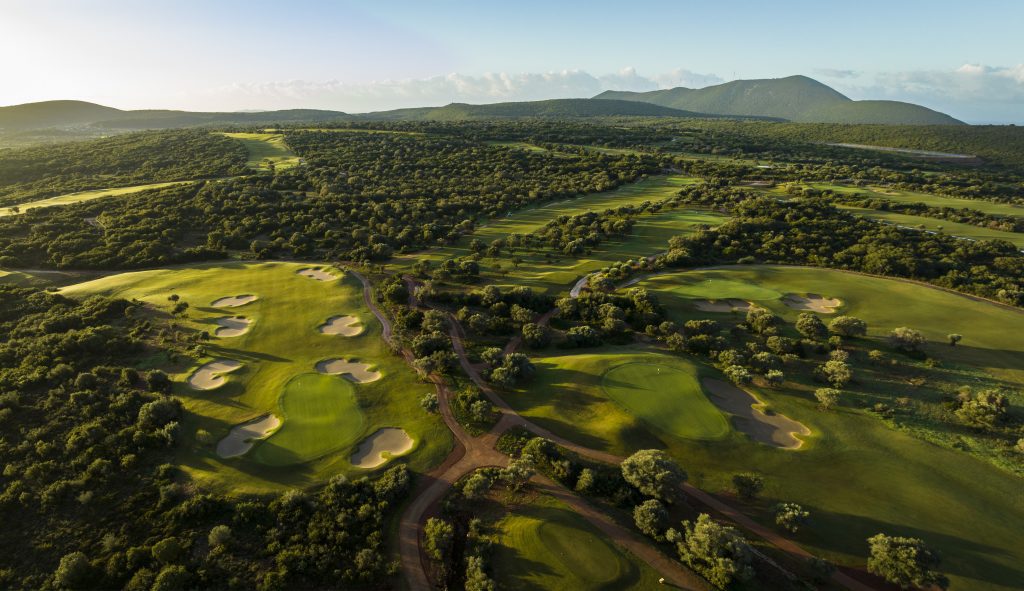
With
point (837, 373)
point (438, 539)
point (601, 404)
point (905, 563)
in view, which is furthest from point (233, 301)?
point (837, 373)

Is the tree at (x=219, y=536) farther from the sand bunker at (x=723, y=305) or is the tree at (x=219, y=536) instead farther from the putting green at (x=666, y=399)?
the sand bunker at (x=723, y=305)

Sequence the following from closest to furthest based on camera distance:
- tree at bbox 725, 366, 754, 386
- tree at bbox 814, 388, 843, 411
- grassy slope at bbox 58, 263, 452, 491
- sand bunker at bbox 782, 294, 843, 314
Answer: grassy slope at bbox 58, 263, 452, 491 → tree at bbox 814, 388, 843, 411 → tree at bbox 725, 366, 754, 386 → sand bunker at bbox 782, 294, 843, 314

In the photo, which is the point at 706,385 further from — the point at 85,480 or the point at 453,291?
the point at 85,480

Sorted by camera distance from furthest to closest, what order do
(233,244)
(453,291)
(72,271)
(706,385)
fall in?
(233,244) < (72,271) < (453,291) < (706,385)

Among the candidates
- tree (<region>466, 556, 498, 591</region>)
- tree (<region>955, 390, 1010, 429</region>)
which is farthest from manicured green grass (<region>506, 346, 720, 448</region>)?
tree (<region>955, 390, 1010, 429</region>)

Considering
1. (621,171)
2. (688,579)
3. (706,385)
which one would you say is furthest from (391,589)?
(621,171)

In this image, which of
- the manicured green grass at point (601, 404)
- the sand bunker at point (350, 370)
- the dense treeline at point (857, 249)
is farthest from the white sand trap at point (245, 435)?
the dense treeline at point (857, 249)

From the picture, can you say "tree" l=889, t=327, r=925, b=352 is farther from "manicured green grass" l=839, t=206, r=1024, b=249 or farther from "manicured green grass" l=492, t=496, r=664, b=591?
"manicured green grass" l=839, t=206, r=1024, b=249
